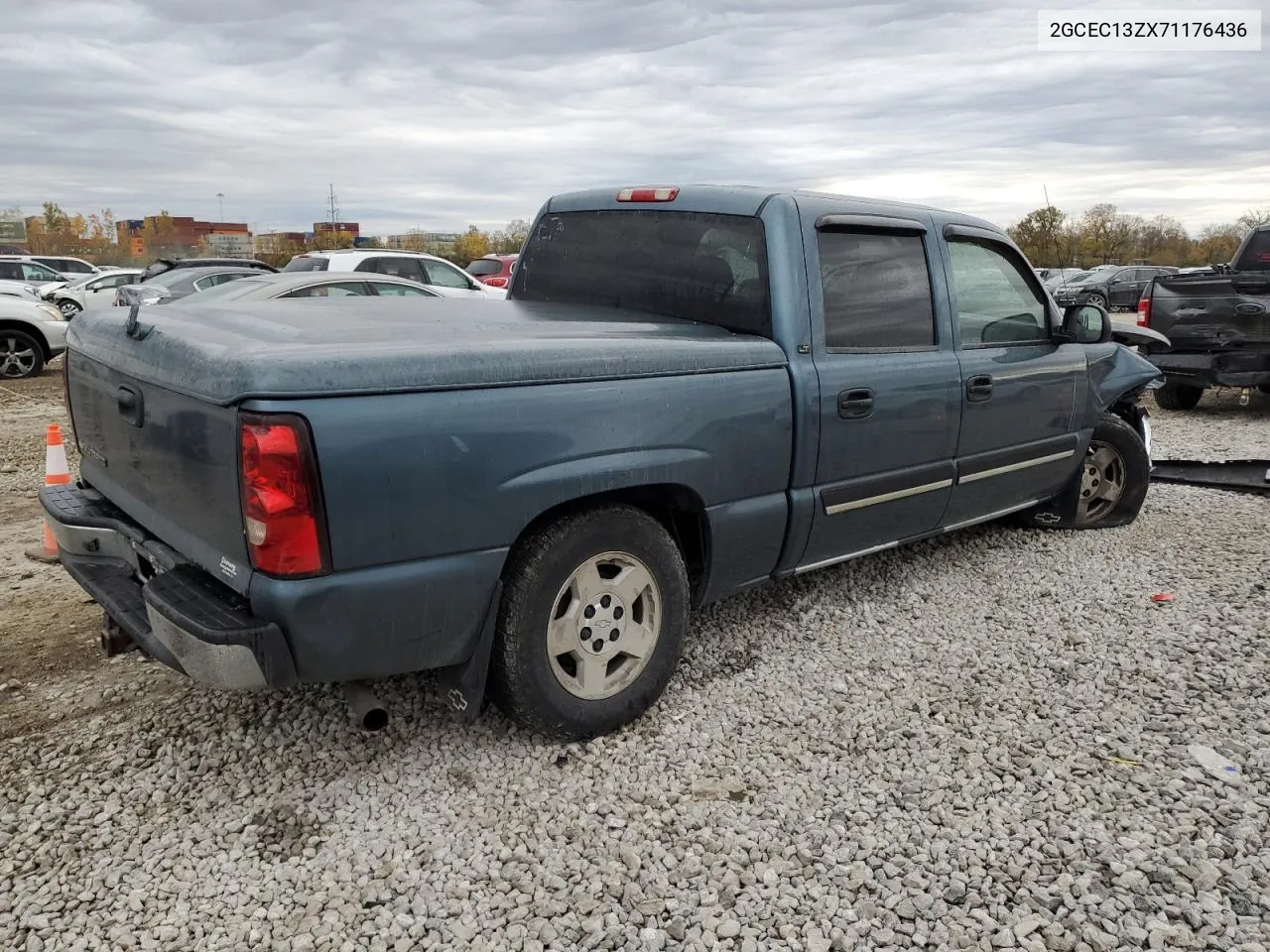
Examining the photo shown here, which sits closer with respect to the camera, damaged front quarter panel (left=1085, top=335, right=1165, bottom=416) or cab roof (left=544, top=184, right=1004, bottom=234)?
cab roof (left=544, top=184, right=1004, bottom=234)

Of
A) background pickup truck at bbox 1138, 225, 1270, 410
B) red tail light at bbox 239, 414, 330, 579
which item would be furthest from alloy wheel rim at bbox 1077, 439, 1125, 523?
red tail light at bbox 239, 414, 330, 579

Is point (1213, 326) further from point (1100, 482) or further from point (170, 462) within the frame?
point (170, 462)

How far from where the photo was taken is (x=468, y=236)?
9356 cm

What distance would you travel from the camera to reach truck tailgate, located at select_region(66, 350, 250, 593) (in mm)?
2529

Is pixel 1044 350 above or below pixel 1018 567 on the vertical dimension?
above

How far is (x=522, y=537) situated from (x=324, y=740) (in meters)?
1.04

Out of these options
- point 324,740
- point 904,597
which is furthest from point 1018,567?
point 324,740

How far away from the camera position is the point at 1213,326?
933cm

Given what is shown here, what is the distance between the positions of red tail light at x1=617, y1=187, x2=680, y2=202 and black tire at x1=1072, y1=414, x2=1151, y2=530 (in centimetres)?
301

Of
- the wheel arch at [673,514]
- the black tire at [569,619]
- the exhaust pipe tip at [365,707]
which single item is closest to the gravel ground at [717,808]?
the black tire at [569,619]

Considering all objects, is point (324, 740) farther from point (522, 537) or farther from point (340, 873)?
point (522, 537)

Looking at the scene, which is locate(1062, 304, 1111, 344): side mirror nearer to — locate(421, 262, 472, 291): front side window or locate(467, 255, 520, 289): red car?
locate(421, 262, 472, 291): front side window

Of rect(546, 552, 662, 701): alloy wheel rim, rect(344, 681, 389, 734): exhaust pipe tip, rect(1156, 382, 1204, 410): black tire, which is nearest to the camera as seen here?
rect(344, 681, 389, 734): exhaust pipe tip

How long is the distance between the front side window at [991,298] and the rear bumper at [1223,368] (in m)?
5.28
